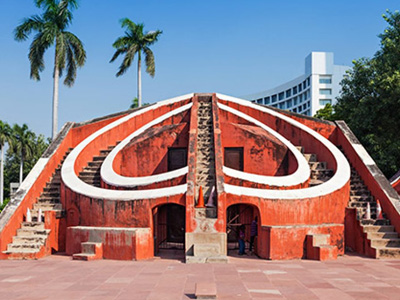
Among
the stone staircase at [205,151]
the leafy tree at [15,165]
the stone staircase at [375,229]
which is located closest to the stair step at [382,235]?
the stone staircase at [375,229]

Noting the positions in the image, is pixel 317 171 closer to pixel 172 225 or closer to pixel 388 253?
pixel 388 253

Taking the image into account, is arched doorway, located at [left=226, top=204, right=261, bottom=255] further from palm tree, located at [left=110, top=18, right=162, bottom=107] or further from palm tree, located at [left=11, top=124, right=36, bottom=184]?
palm tree, located at [left=11, top=124, right=36, bottom=184]

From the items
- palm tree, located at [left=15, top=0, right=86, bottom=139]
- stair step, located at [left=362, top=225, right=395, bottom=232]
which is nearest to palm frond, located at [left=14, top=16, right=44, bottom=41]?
palm tree, located at [left=15, top=0, right=86, bottom=139]

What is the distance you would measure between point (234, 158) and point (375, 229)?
170 inches

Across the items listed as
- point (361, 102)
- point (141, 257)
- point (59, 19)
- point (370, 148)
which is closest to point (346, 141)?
point (361, 102)

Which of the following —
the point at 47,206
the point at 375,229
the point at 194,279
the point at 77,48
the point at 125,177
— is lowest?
the point at 194,279

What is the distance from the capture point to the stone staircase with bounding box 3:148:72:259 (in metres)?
9.51

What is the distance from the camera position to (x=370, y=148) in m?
17.6

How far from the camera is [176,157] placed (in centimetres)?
1274

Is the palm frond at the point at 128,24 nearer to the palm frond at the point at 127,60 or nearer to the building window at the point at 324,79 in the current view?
the palm frond at the point at 127,60

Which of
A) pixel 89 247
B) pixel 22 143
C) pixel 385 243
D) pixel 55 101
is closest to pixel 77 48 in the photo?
pixel 55 101

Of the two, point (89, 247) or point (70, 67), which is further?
point (70, 67)

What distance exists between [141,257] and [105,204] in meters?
1.44

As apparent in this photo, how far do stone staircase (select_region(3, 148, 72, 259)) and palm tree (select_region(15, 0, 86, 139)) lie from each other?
6650mm
